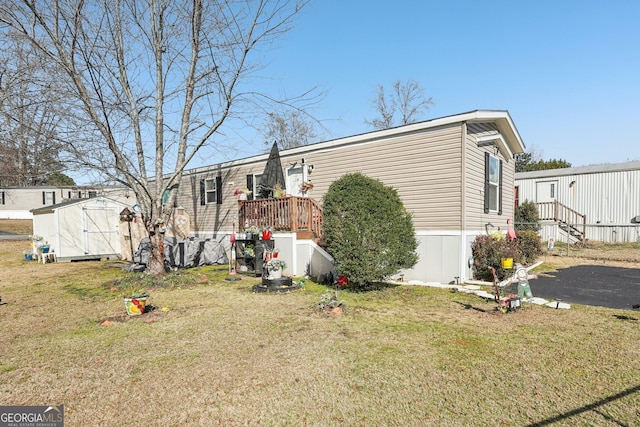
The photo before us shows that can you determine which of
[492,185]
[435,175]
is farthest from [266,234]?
[492,185]

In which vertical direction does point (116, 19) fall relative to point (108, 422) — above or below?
above

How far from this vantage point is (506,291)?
7.34 m

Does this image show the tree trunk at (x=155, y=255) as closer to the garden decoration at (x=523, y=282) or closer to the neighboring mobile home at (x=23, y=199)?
the garden decoration at (x=523, y=282)

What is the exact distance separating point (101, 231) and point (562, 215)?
72.6 feet

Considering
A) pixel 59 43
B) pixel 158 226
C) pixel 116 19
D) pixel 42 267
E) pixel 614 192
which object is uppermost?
pixel 116 19

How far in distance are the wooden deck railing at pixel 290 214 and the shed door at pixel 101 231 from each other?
27.7ft

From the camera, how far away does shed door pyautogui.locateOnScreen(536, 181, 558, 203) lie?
754 inches

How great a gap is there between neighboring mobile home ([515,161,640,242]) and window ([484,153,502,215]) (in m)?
8.51

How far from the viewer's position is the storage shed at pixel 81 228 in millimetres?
13953

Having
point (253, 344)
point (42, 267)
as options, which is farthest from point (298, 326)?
point (42, 267)

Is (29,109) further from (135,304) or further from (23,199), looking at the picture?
(23,199)

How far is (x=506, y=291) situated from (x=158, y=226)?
8.34m

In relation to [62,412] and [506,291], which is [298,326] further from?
[506,291]

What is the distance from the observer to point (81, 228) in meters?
14.4
